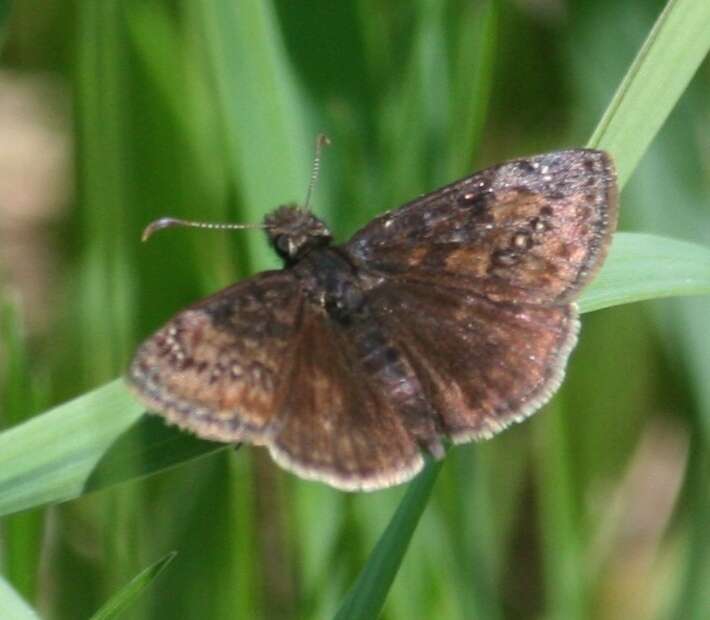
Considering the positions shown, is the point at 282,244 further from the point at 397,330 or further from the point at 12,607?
the point at 12,607

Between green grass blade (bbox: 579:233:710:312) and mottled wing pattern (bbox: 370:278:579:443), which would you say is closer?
green grass blade (bbox: 579:233:710:312)

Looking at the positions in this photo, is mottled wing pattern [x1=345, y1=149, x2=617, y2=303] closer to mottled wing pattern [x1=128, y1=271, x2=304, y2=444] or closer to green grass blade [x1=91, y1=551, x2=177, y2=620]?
mottled wing pattern [x1=128, y1=271, x2=304, y2=444]

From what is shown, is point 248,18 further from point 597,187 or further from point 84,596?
point 84,596

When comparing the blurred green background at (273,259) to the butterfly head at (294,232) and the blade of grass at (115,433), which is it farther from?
the blade of grass at (115,433)

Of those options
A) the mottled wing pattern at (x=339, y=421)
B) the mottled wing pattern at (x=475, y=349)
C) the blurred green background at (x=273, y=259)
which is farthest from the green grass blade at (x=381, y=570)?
the blurred green background at (x=273, y=259)

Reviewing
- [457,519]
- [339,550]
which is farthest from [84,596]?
[457,519]

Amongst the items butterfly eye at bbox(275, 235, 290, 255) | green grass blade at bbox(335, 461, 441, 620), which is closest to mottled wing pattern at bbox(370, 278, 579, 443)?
butterfly eye at bbox(275, 235, 290, 255)

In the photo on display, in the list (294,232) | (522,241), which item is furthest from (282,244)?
(522,241)
